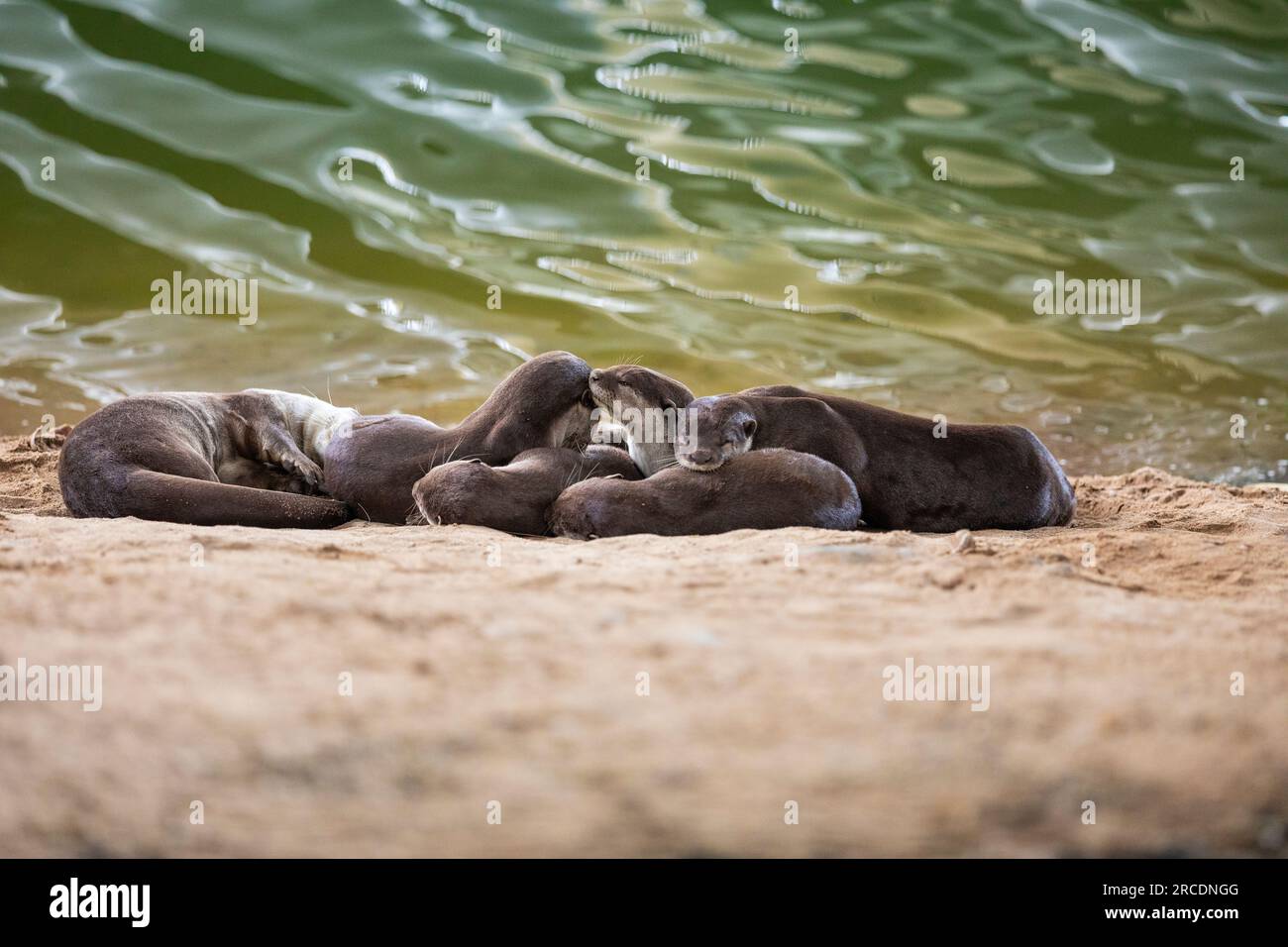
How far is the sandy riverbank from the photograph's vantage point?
147 cm

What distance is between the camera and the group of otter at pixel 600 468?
3.88 m

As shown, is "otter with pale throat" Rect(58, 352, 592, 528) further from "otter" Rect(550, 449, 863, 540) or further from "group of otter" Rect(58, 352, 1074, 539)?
"otter" Rect(550, 449, 863, 540)

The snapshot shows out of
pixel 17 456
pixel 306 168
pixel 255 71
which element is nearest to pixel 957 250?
pixel 306 168

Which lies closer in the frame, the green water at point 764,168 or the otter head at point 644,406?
the otter head at point 644,406

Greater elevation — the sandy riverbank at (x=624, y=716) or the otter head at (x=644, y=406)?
the otter head at (x=644, y=406)

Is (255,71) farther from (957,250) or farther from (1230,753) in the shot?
(1230,753)

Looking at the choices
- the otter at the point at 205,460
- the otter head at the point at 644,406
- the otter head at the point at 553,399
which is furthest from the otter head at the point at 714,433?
the otter at the point at 205,460

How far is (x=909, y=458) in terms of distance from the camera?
14.2 ft

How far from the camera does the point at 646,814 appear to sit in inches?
58.0

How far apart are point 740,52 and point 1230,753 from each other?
1006 cm

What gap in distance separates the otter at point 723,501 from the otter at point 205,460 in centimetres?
113

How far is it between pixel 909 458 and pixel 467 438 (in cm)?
182

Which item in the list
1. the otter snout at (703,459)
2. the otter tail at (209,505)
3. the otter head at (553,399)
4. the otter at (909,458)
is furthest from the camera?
the otter head at (553,399)

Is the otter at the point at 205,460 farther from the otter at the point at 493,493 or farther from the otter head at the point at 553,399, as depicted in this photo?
the otter head at the point at 553,399
